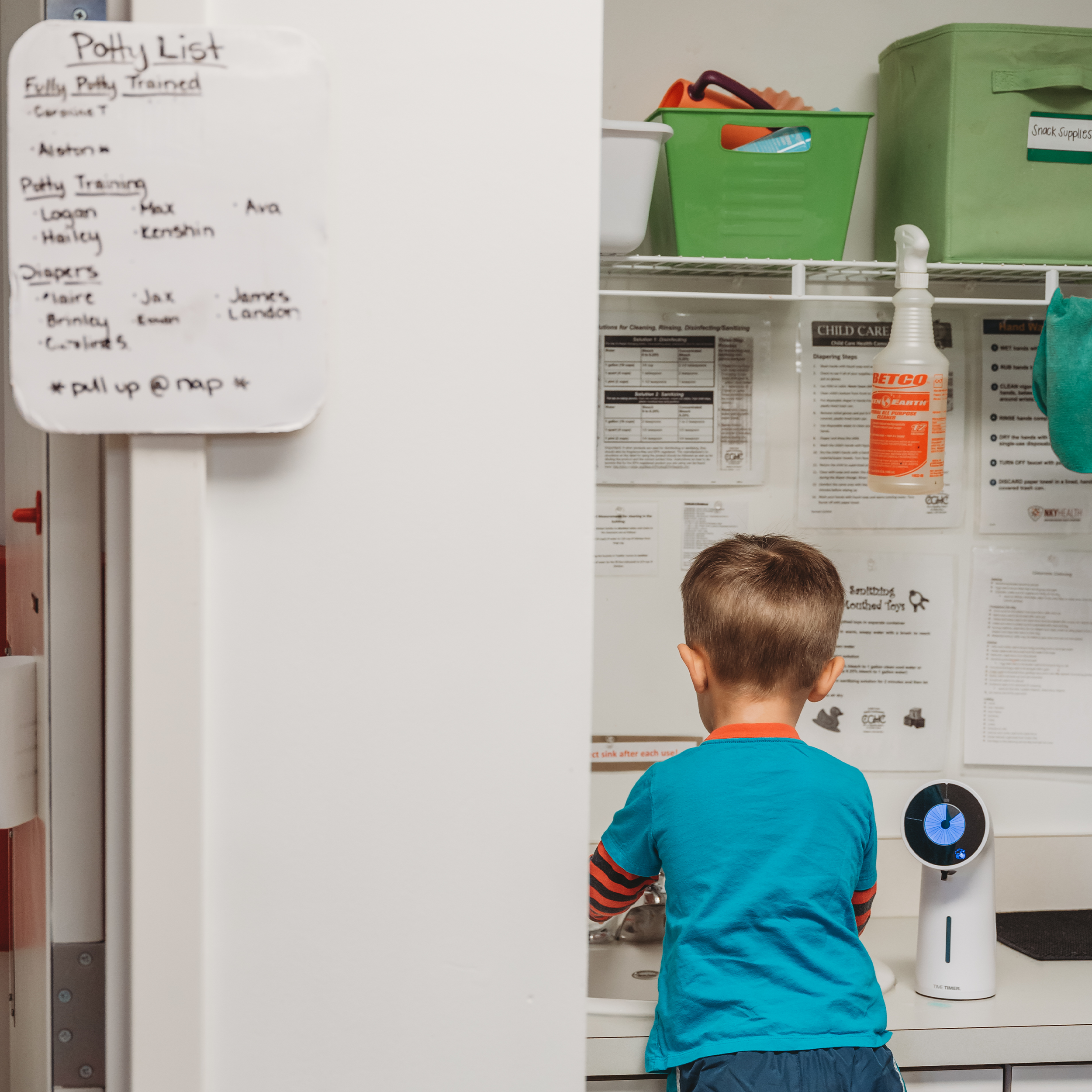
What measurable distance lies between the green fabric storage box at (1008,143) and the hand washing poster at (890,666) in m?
0.52

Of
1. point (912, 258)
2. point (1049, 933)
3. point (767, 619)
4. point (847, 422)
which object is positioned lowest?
point (1049, 933)

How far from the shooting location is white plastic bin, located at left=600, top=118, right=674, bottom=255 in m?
1.33

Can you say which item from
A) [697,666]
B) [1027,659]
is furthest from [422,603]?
[1027,659]

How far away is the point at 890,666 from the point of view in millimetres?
1685

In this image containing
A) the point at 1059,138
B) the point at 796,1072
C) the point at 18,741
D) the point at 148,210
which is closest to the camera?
the point at 148,210

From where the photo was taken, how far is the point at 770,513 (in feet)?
5.43

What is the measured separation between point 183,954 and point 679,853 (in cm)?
55

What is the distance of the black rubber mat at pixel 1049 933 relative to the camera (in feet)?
4.98

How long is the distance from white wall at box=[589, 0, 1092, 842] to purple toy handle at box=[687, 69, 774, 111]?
7.2 inches

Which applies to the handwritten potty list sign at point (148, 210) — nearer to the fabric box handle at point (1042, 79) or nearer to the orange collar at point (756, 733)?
the orange collar at point (756, 733)

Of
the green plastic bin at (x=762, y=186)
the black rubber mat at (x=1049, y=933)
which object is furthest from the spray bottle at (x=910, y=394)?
the black rubber mat at (x=1049, y=933)

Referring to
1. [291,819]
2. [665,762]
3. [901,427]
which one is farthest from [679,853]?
[901,427]

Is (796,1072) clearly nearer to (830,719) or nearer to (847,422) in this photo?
(830,719)

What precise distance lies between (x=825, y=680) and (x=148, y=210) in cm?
87
